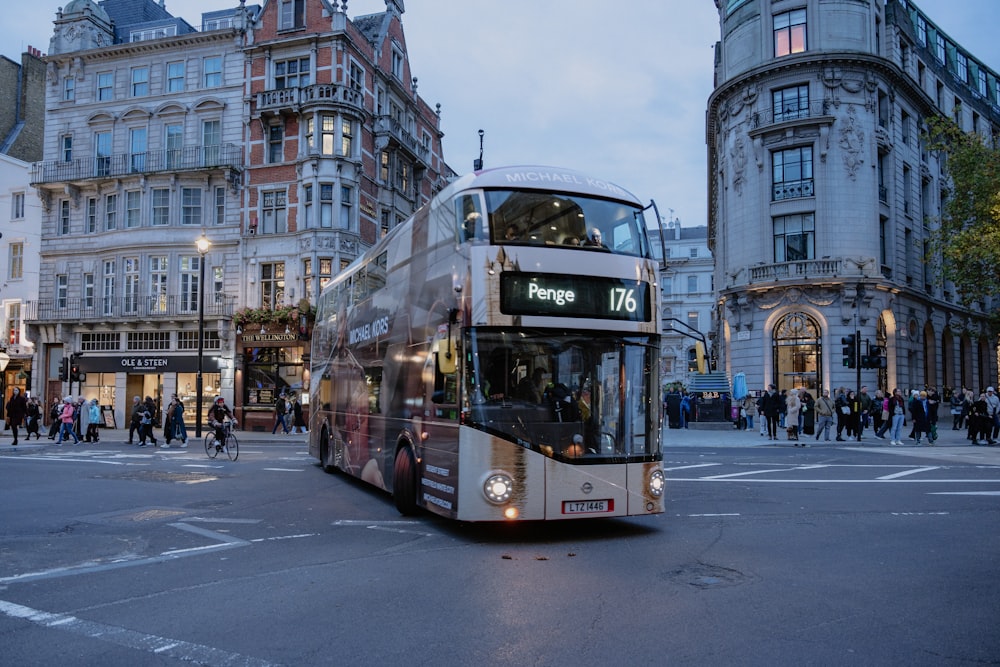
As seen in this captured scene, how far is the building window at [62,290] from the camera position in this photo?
1537 inches

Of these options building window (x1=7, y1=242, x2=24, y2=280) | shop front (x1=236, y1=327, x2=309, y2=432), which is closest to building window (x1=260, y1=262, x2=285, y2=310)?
shop front (x1=236, y1=327, x2=309, y2=432)

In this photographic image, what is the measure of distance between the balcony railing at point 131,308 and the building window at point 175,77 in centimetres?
1000

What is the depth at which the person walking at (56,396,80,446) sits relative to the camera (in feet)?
90.0

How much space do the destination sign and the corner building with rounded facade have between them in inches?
1121

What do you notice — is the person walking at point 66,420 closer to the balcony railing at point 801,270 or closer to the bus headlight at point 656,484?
A: the bus headlight at point 656,484

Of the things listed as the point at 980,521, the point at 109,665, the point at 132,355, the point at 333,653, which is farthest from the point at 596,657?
the point at 132,355

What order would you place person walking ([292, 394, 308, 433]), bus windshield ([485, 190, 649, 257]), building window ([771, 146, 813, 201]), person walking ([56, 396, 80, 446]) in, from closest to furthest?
bus windshield ([485, 190, 649, 257]) → person walking ([56, 396, 80, 446]) → person walking ([292, 394, 308, 433]) → building window ([771, 146, 813, 201])

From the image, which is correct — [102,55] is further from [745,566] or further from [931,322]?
[931,322]

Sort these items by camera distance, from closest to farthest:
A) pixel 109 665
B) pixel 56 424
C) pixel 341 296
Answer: pixel 109 665 < pixel 341 296 < pixel 56 424

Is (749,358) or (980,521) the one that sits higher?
(749,358)

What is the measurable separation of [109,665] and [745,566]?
537 cm

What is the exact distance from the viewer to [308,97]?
116 ft

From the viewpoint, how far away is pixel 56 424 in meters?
28.8

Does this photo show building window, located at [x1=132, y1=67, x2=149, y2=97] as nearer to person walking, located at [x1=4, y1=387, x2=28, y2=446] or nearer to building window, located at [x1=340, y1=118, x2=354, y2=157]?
building window, located at [x1=340, y1=118, x2=354, y2=157]
